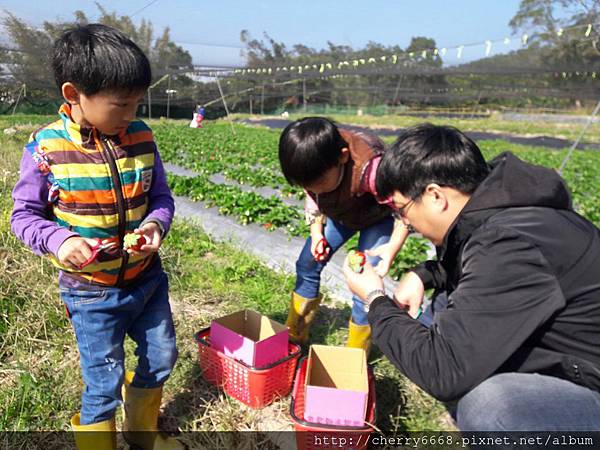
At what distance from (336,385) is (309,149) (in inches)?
46.5

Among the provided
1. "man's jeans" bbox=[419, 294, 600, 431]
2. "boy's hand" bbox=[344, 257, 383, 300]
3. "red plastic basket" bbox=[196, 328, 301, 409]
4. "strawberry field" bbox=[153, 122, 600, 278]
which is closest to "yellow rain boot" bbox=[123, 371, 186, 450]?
"red plastic basket" bbox=[196, 328, 301, 409]

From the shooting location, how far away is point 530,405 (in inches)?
64.3

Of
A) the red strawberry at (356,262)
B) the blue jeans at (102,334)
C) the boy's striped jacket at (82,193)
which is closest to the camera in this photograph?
the boy's striped jacket at (82,193)

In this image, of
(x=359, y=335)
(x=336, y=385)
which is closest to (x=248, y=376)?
(x=336, y=385)

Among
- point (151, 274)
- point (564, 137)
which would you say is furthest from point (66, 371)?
point (564, 137)

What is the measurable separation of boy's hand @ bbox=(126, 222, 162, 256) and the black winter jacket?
3.06ft

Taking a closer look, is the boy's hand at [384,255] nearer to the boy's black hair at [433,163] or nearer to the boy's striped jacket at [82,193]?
the boy's black hair at [433,163]

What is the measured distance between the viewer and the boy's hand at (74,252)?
1674 mm

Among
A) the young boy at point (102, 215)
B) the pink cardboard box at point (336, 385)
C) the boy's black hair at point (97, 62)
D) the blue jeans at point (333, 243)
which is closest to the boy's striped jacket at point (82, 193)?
the young boy at point (102, 215)

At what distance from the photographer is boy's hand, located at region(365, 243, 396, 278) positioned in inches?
100

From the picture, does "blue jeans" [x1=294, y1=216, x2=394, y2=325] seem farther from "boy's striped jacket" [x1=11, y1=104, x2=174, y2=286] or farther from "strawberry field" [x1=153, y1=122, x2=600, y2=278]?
"strawberry field" [x1=153, y1=122, x2=600, y2=278]

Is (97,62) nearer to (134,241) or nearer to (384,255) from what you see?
(134,241)

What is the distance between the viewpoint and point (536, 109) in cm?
3891

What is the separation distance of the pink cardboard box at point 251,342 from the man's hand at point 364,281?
0.58m
